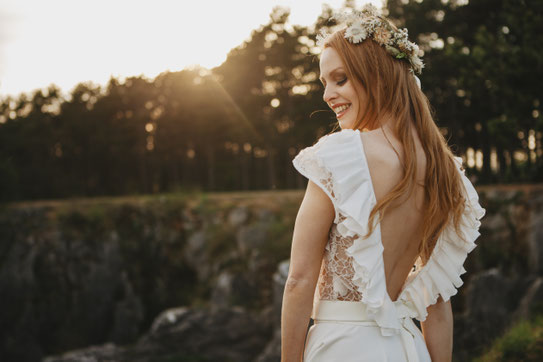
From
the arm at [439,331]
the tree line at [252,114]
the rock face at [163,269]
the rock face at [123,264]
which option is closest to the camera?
the arm at [439,331]

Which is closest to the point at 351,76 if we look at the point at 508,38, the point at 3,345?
the point at 508,38

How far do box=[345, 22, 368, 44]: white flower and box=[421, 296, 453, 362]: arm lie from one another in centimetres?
105

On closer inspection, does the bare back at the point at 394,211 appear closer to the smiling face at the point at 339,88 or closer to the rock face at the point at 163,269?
the smiling face at the point at 339,88

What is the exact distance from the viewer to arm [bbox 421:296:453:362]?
1.73m

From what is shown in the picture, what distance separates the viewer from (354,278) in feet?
4.64

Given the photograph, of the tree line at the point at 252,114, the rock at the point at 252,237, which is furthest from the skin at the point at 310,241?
the rock at the point at 252,237

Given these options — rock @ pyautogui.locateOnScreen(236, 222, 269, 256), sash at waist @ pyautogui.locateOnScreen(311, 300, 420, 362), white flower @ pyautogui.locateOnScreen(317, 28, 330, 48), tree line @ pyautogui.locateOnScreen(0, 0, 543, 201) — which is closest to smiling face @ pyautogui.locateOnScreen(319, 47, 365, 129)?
white flower @ pyautogui.locateOnScreen(317, 28, 330, 48)

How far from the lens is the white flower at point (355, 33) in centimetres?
154

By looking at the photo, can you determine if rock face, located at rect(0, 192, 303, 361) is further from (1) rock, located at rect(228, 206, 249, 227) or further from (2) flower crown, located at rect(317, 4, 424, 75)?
(2) flower crown, located at rect(317, 4, 424, 75)

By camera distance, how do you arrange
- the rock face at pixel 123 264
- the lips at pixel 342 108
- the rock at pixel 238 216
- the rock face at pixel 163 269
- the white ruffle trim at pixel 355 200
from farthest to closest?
the rock at pixel 238 216 < the rock face at pixel 123 264 < the rock face at pixel 163 269 < the lips at pixel 342 108 < the white ruffle trim at pixel 355 200

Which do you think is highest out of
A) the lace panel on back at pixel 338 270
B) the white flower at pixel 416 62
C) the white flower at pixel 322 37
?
the white flower at pixel 322 37

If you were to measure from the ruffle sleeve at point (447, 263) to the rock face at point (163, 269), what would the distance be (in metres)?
7.71

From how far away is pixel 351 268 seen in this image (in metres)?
1.48

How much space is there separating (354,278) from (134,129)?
30.3 meters
